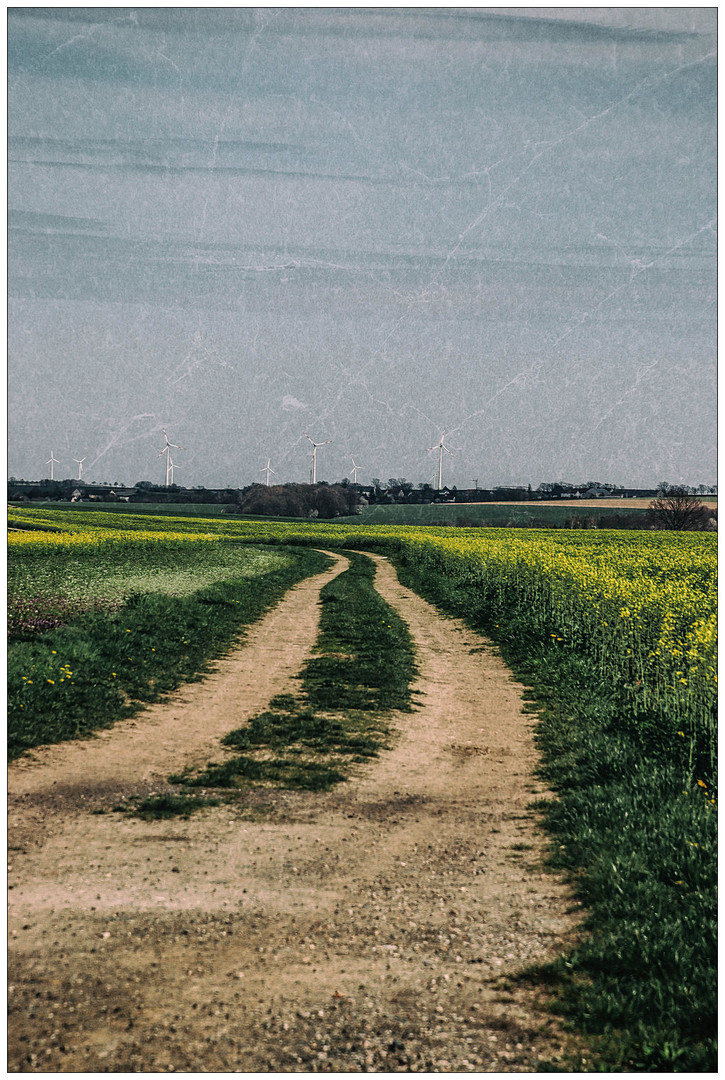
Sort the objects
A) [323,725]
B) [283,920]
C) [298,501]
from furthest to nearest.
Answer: [298,501], [323,725], [283,920]

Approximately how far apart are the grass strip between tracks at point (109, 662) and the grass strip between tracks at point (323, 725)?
203 centimetres

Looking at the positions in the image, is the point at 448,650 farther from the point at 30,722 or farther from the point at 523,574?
the point at 30,722

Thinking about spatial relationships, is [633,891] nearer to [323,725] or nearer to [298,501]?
[323,725]

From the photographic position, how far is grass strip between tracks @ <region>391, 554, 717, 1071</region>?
414cm

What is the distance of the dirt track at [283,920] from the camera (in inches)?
158

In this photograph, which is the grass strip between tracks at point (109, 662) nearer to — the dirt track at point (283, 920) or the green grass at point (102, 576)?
the green grass at point (102, 576)

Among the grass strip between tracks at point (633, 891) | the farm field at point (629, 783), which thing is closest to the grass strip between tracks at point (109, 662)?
the farm field at point (629, 783)

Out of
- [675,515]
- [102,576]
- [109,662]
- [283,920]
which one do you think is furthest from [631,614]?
[675,515]

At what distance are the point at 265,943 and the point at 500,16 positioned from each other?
888 centimetres

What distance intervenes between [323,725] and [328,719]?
386mm

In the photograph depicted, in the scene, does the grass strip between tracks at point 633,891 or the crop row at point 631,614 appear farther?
the crop row at point 631,614

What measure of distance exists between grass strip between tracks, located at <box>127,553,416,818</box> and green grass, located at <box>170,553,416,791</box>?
1 centimetres

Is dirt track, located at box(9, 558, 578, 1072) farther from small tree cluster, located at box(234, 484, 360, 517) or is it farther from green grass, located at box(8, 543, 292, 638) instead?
small tree cluster, located at box(234, 484, 360, 517)

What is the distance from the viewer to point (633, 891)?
5480mm
